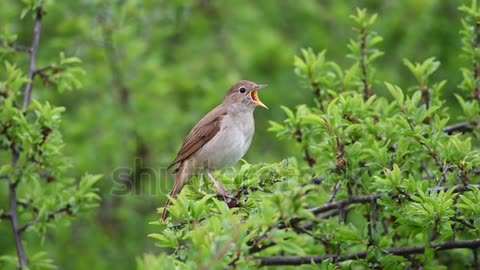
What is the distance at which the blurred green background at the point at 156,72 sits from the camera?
34.0 feet

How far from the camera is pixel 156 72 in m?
10.6

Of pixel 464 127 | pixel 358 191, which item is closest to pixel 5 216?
pixel 358 191

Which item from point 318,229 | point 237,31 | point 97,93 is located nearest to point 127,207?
point 97,93

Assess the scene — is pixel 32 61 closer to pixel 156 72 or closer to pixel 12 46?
pixel 12 46

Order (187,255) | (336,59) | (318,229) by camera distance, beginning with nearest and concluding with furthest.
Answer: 1. (187,255)
2. (318,229)
3. (336,59)

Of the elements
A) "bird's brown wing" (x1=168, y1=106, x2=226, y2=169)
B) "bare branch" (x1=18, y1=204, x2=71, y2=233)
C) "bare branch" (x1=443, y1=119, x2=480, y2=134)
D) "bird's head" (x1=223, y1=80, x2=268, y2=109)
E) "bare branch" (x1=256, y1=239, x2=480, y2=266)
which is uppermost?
"bird's head" (x1=223, y1=80, x2=268, y2=109)

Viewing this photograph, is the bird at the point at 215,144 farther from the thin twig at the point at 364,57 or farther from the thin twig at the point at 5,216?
the thin twig at the point at 5,216

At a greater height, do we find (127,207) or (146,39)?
(146,39)

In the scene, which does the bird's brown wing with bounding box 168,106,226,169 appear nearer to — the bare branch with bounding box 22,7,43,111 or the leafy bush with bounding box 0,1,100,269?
the leafy bush with bounding box 0,1,100,269

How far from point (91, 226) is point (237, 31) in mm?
4023

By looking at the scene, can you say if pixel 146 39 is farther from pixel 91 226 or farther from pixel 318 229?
pixel 318 229

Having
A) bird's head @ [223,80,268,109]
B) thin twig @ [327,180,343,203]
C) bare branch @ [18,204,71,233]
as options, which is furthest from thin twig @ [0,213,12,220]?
thin twig @ [327,180,343,203]

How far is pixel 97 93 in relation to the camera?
11.2m

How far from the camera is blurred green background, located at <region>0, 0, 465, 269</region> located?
1038 cm
